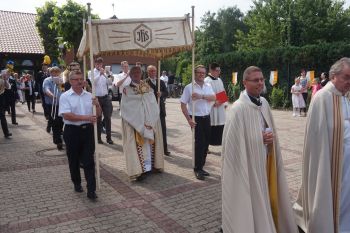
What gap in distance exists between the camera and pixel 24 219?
16.5 feet

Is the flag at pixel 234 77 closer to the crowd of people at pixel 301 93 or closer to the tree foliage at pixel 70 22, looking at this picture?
the crowd of people at pixel 301 93

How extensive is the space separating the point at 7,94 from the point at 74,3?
→ 9.97 meters

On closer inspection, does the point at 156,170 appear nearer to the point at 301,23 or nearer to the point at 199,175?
the point at 199,175

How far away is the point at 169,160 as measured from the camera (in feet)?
26.8

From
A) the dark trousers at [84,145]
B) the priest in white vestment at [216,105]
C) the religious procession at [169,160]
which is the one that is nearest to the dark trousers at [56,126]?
the religious procession at [169,160]

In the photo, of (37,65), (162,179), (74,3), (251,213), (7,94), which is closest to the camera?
(251,213)

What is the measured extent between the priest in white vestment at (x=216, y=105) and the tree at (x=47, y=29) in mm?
24906

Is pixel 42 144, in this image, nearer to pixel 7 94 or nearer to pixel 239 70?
pixel 7 94

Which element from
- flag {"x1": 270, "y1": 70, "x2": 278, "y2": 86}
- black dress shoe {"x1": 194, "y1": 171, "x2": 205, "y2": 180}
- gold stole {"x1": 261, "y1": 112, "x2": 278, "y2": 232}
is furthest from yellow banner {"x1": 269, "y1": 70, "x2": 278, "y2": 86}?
gold stole {"x1": 261, "y1": 112, "x2": 278, "y2": 232}

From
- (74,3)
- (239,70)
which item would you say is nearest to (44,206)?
(74,3)

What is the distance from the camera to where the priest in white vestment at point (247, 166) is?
376 cm

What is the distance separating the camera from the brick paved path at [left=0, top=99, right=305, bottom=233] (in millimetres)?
4836

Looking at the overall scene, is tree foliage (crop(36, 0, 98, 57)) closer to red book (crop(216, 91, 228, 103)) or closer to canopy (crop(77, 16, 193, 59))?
red book (crop(216, 91, 228, 103))

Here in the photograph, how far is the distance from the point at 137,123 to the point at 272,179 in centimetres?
312
